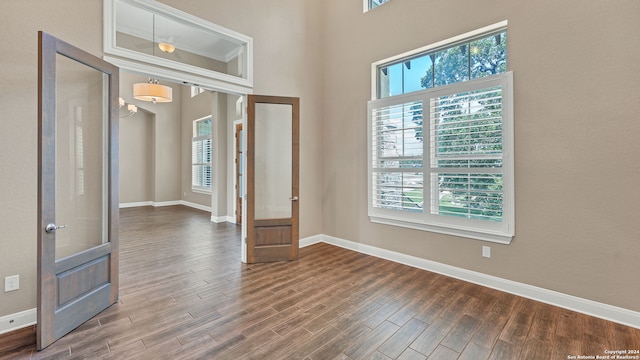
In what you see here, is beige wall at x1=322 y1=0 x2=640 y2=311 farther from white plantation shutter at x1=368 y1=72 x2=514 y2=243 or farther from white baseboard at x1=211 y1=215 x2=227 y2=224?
white baseboard at x1=211 y1=215 x2=227 y2=224

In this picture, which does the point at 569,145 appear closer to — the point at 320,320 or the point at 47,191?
the point at 320,320

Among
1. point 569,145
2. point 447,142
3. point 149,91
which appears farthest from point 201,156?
point 569,145

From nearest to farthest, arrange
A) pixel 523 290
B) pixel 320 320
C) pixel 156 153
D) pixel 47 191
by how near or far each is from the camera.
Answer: pixel 47 191, pixel 320 320, pixel 523 290, pixel 156 153

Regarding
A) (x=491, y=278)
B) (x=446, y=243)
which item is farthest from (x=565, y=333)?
(x=446, y=243)

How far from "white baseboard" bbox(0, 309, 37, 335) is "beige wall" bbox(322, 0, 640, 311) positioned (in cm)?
414

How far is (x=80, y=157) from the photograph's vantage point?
2600 mm

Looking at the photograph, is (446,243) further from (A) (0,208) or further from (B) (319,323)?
(A) (0,208)

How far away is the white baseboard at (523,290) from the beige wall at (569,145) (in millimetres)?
57

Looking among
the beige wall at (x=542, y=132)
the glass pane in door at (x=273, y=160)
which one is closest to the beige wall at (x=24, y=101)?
the beige wall at (x=542, y=132)

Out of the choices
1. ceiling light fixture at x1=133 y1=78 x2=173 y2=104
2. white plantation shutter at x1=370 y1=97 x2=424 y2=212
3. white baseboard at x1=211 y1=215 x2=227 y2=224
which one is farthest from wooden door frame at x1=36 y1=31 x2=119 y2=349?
white baseboard at x1=211 y1=215 x2=227 y2=224

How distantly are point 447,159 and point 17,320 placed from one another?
4488mm

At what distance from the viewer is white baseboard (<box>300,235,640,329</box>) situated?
8.00 feet

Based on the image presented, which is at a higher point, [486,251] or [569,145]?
[569,145]

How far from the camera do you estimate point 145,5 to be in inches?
118
